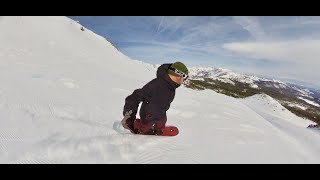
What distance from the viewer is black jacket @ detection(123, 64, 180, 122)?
5684mm

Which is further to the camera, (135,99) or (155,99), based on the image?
(135,99)

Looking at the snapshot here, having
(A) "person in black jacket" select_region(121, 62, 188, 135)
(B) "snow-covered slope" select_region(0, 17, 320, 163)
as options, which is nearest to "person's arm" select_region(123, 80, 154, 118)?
(A) "person in black jacket" select_region(121, 62, 188, 135)

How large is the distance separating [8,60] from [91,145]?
11.7 m

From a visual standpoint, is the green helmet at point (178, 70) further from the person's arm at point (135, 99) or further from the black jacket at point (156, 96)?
the person's arm at point (135, 99)

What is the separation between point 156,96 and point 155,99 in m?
0.06

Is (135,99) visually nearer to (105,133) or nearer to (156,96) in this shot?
(156,96)

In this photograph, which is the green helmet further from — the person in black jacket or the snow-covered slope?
the snow-covered slope

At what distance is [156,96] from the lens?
18.7ft

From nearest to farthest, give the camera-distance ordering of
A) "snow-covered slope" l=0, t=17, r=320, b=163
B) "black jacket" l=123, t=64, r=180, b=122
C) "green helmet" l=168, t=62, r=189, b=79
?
"snow-covered slope" l=0, t=17, r=320, b=163
"green helmet" l=168, t=62, r=189, b=79
"black jacket" l=123, t=64, r=180, b=122

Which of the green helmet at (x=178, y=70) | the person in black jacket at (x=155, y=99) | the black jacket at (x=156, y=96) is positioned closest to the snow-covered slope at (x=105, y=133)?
the person in black jacket at (x=155, y=99)

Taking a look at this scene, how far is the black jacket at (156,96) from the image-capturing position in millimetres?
5684

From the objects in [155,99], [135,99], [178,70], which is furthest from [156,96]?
[178,70]
